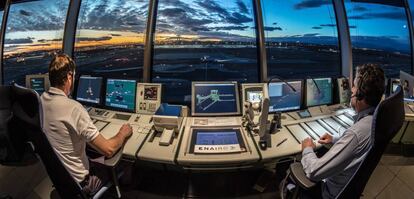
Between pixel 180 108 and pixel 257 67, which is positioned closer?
pixel 180 108

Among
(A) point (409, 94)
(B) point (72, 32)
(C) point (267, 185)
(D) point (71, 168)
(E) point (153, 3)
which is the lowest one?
(C) point (267, 185)

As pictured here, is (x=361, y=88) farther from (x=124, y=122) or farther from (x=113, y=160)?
(x=124, y=122)

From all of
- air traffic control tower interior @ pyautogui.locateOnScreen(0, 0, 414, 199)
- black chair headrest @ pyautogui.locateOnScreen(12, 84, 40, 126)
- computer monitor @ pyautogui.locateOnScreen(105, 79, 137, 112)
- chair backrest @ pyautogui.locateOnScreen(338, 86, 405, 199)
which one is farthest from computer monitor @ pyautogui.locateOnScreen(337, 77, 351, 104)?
black chair headrest @ pyautogui.locateOnScreen(12, 84, 40, 126)

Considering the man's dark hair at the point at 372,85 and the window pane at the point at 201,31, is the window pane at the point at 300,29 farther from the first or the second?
the man's dark hair at the point at 372,85

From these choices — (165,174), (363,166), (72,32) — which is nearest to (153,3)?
(72,32)

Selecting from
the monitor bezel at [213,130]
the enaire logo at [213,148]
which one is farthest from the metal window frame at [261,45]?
the enaire logo at [213,148]

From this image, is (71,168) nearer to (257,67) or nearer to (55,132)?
(55,132)
